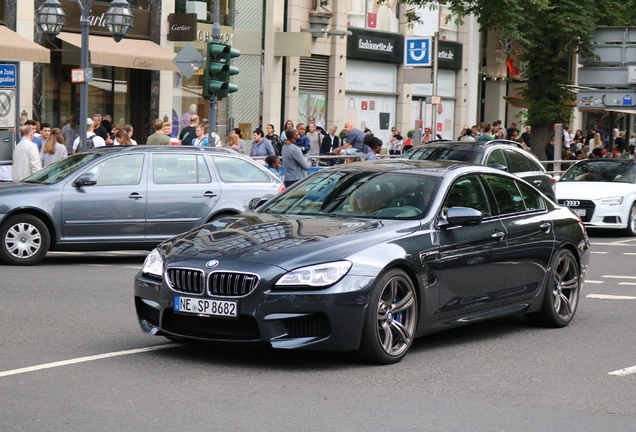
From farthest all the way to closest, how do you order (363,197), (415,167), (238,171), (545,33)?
(545,33) < (238,171) < (415,167) < (363,197)

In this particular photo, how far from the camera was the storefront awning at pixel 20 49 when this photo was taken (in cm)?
2538

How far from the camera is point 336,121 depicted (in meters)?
38.5

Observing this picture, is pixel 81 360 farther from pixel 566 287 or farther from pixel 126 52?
pixel 126 52

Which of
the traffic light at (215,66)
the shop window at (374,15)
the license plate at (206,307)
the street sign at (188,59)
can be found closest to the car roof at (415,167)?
the license plate at (206,307)

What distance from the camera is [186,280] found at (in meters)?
7.43

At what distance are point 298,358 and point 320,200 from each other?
139 cm

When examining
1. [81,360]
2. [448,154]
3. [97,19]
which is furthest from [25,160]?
[97,19]

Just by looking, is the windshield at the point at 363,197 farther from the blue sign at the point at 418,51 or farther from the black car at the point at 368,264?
the blue sign at the point at 418,51

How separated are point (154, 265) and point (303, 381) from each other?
1.45 m

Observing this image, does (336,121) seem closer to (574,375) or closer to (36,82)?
(36,82)

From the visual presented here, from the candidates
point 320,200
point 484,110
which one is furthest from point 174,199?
point 484,110

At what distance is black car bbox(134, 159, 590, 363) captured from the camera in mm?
7223

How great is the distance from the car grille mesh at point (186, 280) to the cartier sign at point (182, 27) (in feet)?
80.8

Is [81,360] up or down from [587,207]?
down
